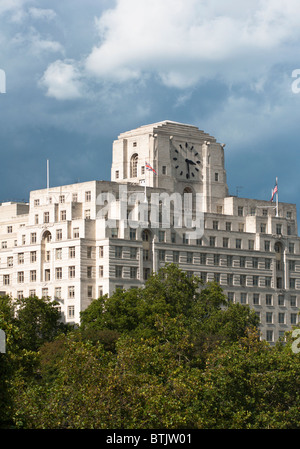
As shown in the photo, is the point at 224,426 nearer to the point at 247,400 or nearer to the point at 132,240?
the point at 247,400

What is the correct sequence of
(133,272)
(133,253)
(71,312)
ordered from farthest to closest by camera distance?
(133,272)
(133,253)
(71,312)

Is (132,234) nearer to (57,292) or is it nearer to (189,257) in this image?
(189,257)

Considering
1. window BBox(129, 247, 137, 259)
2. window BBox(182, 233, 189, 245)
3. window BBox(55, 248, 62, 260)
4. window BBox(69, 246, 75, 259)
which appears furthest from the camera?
window BBox(182, 233, 189, 245)

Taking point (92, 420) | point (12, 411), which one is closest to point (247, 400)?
point (92, 420)

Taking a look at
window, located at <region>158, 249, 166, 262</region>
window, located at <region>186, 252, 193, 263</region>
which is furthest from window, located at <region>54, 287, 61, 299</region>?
window, located at <region>186, 252, 193, 263</region>

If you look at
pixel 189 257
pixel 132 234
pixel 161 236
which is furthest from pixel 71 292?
pixel 189 257

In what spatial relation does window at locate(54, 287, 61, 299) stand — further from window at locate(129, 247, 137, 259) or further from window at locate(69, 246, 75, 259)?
window at locate(129, 247, 137, 259)

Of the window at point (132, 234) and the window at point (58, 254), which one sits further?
the window at point (58, 254)

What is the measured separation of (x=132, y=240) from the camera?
19138cm

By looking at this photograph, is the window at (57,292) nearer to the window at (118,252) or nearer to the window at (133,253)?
the window at (118,252)

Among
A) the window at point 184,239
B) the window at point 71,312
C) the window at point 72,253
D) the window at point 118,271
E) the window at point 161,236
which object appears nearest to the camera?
the window at point 71,312

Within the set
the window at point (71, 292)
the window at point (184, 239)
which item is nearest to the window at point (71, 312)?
the window at point (71, 292)

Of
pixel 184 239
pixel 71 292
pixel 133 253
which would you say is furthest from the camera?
pixel 184 239

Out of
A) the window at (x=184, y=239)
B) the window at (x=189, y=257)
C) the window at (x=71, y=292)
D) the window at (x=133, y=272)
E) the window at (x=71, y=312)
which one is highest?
the window at (x=184, y=239)
